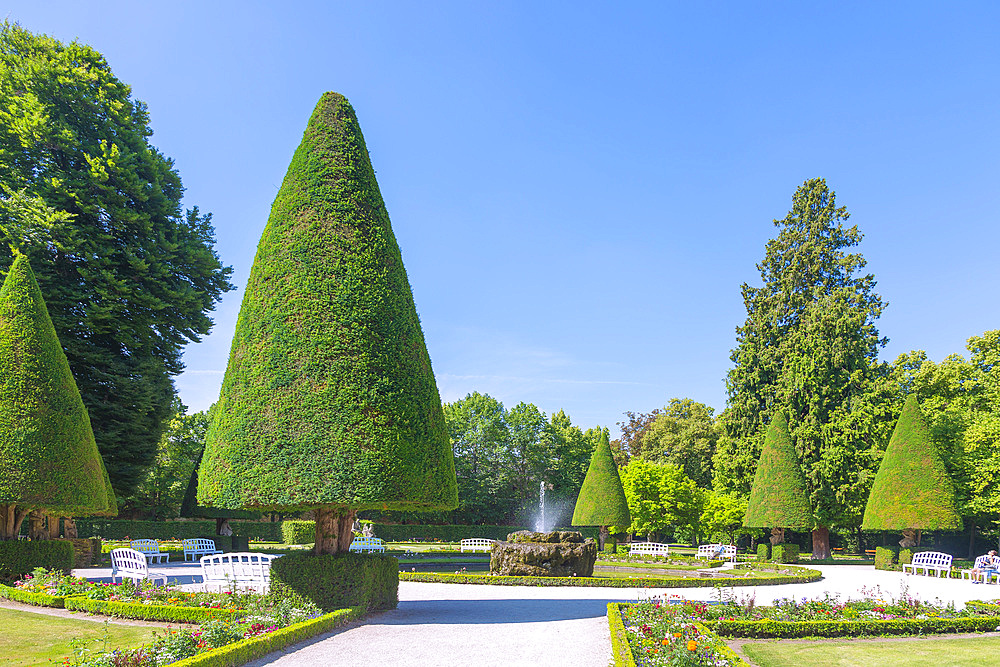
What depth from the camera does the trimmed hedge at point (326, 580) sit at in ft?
34.4

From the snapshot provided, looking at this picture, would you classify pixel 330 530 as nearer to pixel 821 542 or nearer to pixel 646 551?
pixel 646 551

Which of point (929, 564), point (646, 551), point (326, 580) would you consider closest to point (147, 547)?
point (326, 580)

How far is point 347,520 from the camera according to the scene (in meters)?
11.4

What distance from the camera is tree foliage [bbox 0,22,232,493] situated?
22.6 meters

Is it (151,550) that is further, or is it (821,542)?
(821,542)

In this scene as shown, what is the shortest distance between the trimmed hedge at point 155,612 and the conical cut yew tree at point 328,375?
154cm

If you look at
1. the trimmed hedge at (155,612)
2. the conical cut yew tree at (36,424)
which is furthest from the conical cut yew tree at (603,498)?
the trimmed hedge at (155,612)

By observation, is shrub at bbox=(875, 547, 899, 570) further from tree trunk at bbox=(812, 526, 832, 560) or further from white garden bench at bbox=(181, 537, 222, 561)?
white garden bench at bbox=(181, 537, 222, 561)

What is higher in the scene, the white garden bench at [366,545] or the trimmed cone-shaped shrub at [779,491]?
the trimmed cone-shaped shrub at [779,491]

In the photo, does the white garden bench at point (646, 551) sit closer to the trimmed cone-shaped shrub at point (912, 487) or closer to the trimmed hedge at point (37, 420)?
the trimmed cone-shaped shrub at point (912, 487)

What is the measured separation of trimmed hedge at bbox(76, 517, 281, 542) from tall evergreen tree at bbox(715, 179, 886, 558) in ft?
86.2

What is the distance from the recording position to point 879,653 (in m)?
9.22

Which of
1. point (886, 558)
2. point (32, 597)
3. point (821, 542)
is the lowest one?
point (821, 542)

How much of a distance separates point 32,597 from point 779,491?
26.3 metres
